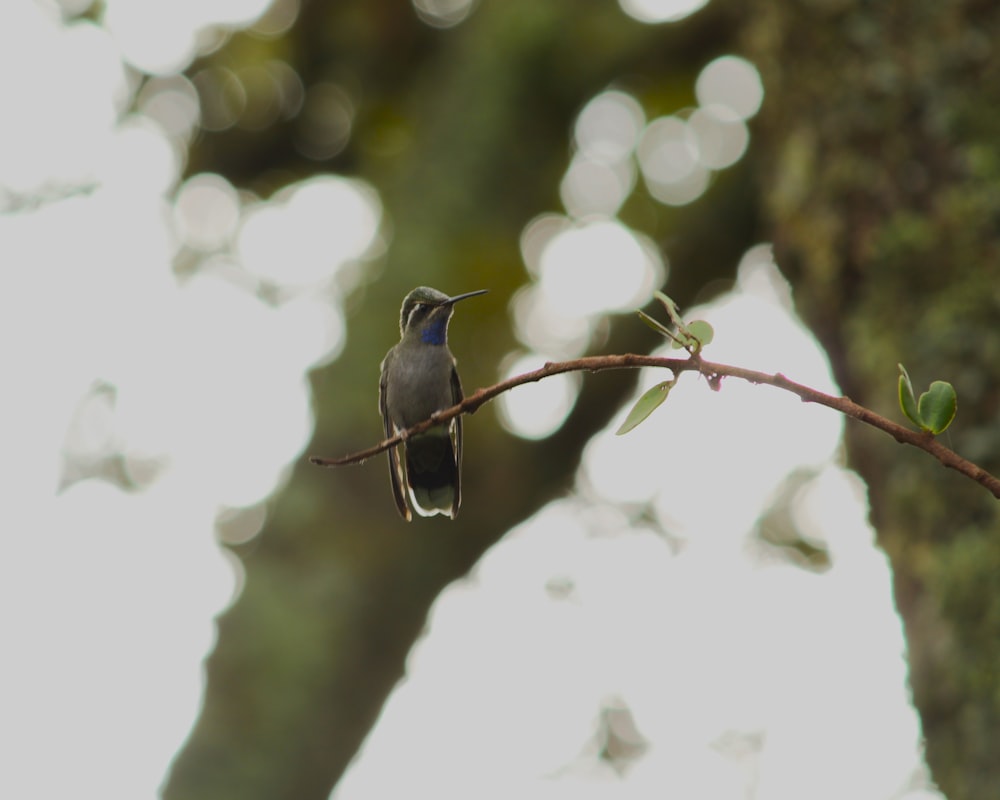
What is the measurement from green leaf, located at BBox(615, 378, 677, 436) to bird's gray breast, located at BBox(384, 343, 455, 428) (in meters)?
2.52

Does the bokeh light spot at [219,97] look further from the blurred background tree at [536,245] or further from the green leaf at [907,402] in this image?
the green leaf at [907,402]

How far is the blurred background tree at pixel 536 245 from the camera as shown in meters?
2.75

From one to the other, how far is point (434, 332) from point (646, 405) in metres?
2.63

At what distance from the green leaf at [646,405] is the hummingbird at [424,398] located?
93.6 inches

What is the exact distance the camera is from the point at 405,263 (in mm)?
5133

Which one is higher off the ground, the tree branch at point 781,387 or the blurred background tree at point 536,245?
the tree branch at point 781,387

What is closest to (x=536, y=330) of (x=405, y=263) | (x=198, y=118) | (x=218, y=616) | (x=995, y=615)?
(x=405, y=263)

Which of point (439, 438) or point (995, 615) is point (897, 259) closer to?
point (995, 615)

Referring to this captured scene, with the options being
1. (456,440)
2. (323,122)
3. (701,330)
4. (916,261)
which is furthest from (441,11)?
(701,330)

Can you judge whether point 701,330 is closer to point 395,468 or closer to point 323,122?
point 395,468

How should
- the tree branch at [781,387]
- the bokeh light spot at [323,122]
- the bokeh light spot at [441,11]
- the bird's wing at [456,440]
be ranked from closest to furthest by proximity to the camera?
1. the tree branch at [781,387]
2. the bird's wing at [456,440]
3. the bokeh light spot at [441,11]
4. the bokeh light spot at [323,122]

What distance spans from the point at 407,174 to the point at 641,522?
4.35 metres

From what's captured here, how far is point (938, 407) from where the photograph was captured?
99cm

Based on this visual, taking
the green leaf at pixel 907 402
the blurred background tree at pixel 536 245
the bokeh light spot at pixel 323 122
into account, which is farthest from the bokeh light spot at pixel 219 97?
the green leaf at pixel 907 402
